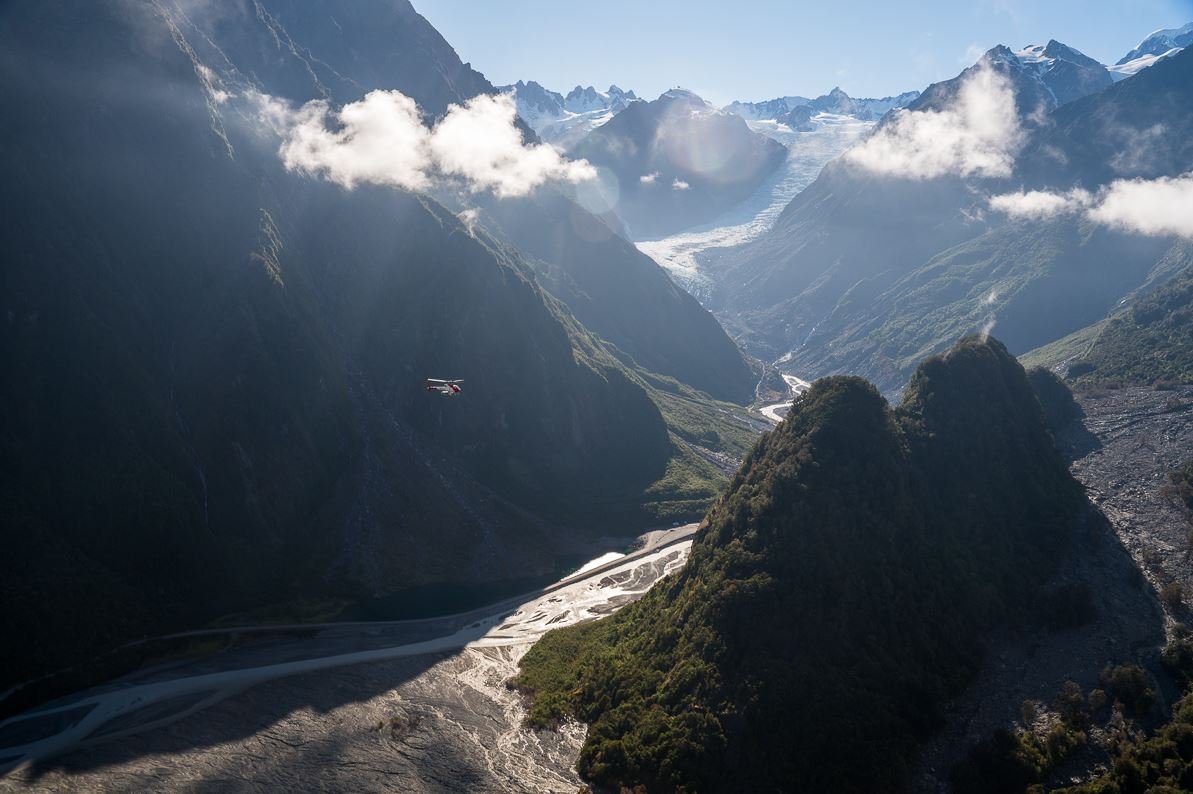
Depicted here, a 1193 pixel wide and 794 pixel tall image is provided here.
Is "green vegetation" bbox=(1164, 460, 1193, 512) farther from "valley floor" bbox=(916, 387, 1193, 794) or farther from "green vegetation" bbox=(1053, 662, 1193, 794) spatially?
"green vegetation" bbox=(1053, 662, 1193, 794)

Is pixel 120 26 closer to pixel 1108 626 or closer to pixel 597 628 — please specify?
pixel 597 628

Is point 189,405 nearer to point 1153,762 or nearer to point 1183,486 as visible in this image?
point 1153,762

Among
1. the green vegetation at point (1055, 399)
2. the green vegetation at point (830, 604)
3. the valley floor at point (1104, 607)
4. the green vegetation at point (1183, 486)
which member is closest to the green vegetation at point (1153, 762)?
the valley floor at point (1104, 607)

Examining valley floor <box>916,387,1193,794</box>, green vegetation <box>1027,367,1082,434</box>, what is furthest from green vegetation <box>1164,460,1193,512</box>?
green vegetation <box>1027,367,1082,434</box>

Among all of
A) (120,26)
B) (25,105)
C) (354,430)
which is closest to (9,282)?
(25,105)

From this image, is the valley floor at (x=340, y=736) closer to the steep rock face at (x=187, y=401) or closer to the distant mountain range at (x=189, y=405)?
the distant mountain range at (x=189, y=405)

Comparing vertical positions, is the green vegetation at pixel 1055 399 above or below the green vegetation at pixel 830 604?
above
